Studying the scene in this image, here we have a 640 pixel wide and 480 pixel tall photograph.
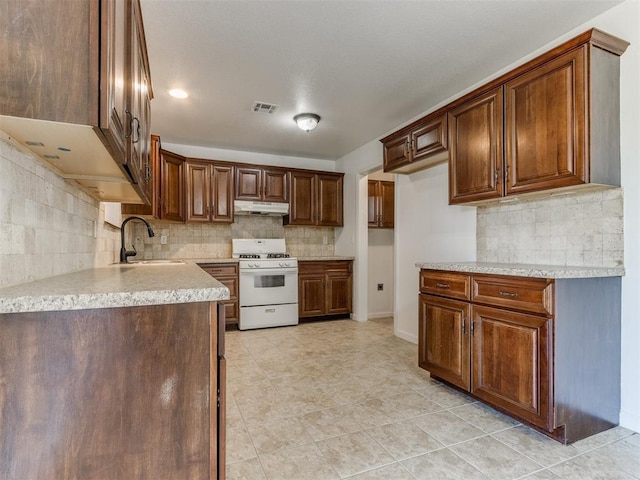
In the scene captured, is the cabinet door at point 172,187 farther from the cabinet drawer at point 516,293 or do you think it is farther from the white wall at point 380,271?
the cabinet drawer at point 516,293

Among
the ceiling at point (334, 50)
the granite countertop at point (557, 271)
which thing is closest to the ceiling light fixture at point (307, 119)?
the ceiling at point (334, 50)

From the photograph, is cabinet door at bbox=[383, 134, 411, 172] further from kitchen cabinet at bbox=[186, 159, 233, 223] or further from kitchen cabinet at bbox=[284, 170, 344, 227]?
kitchen cabinet at bbox=[186, 159, 233, 223]

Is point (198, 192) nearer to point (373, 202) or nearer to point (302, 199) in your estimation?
point (302, 199)

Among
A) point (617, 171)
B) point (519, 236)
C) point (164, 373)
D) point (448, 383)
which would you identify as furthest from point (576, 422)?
point (164, 373)

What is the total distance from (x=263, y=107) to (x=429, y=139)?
1.64 metres

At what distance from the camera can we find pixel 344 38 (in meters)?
2.32

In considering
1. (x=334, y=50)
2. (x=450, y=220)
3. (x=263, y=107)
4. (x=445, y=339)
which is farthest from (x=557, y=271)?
(x=263, y=107)

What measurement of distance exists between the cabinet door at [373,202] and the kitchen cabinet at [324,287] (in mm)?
768

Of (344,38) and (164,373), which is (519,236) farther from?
(164,373)

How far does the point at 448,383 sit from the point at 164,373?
7.27ft

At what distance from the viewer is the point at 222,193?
469 cm

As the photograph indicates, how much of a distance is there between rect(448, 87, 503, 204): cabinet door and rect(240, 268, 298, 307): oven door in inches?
99.5

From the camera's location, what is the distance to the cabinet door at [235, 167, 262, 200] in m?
4.78

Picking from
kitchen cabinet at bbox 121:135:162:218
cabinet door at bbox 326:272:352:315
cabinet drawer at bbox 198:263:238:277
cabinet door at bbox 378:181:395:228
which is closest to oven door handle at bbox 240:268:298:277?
cabinet drawer at bbox 198:263:238:277
